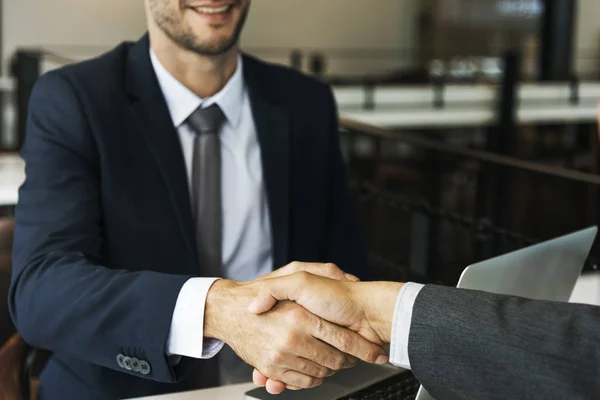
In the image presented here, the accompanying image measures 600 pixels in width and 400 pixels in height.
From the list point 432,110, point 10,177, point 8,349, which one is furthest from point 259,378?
point 432,110

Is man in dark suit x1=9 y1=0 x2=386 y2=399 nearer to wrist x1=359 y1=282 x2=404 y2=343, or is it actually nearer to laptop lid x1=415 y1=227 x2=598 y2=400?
wrist x1=359 y1=282 x2=404 y2=343

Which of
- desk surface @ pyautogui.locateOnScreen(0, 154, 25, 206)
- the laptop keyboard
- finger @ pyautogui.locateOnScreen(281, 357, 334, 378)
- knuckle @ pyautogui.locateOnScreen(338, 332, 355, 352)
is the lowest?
desk surface @ pyautogui.locateOnScreen(0, 154, 25, 206)

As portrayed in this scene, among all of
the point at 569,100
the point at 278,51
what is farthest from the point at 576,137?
the point at 278,51

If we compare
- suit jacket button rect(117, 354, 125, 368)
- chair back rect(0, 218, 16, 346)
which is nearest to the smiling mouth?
chair back rect(0, 218, 16, 346)

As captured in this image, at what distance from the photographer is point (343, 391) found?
1.23 meters

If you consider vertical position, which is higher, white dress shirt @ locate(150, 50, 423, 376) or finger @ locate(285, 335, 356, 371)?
white dress shirt @ locate(150, 50, 423, 376)

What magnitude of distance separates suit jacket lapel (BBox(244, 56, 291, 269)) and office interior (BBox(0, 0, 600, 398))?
0.35 meters

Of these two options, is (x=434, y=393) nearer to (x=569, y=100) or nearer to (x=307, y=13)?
(x=569, y=100)

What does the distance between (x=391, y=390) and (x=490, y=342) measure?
31 cm

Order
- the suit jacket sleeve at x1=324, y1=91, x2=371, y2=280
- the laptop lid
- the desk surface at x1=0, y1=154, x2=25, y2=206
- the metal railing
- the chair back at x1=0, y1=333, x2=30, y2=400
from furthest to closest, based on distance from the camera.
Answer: the metal railing → the desk surface at x1=0, y1=154, x2=25, y2=206 → the suit jacket sleeve at x1=324, y1=91, x2=371, y2=280 → the chair back at x1=0, y1=333, x2=30, y2=400 → the laptop lid

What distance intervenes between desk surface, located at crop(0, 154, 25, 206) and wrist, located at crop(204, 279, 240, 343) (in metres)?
1.47

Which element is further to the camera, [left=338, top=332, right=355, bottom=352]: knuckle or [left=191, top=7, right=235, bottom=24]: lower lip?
[left=191, top=7, right=235, bottom=24]: lower lip

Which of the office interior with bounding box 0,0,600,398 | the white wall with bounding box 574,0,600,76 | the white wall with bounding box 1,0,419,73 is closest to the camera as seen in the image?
the office interior with bounding box 0,0,600,398

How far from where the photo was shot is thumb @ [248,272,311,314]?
1.13 m
